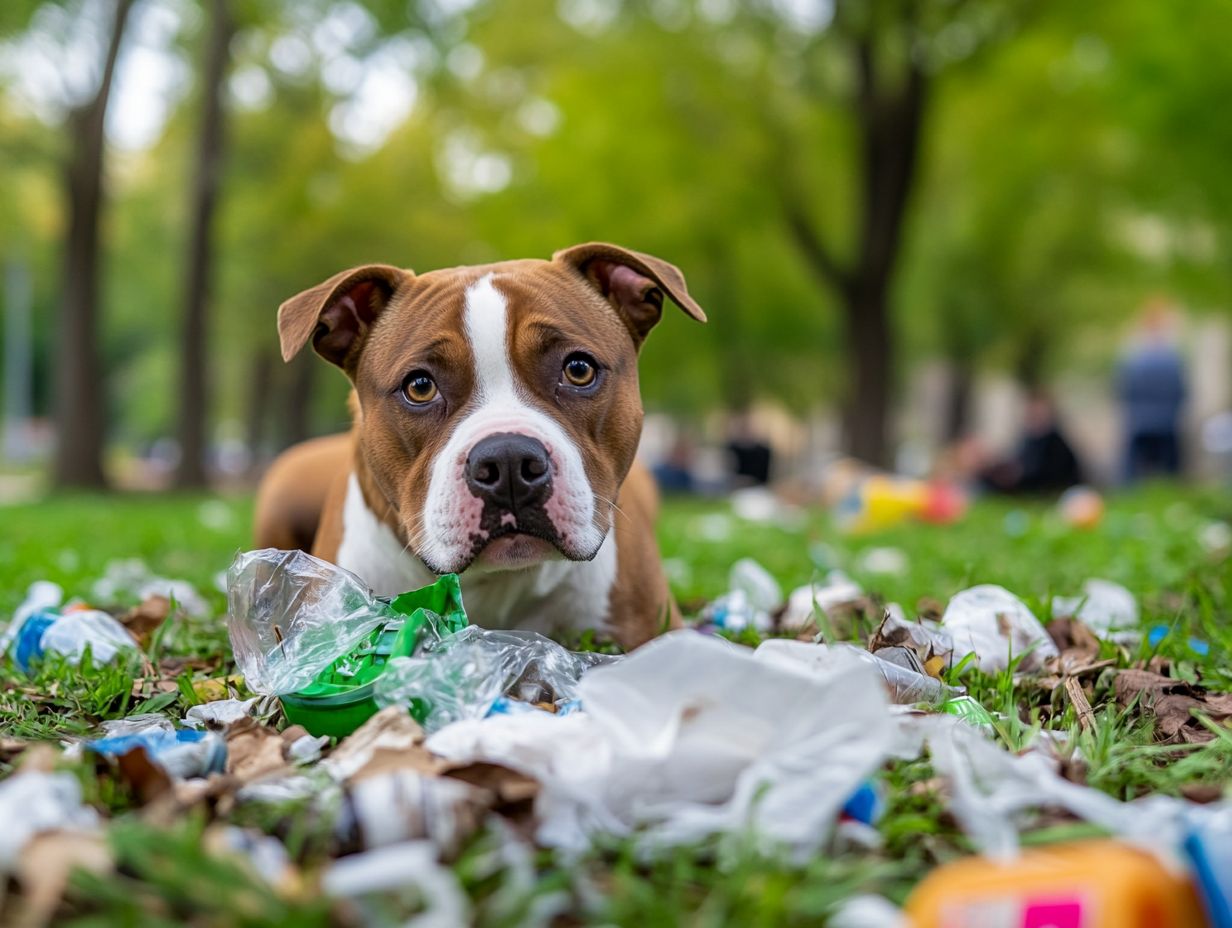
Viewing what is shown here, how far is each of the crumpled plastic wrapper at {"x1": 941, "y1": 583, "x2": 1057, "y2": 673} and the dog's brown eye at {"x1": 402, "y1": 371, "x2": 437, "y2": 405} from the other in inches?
58.2

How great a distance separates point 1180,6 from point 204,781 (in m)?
14.4

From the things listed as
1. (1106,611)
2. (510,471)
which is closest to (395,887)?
(510,471)

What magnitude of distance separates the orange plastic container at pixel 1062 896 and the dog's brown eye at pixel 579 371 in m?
1.75

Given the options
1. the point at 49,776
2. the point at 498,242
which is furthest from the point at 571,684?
the point at 498,242

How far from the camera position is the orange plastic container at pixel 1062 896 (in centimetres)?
138

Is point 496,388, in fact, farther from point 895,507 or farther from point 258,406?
point 258,406

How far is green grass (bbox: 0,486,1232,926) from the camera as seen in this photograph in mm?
1459

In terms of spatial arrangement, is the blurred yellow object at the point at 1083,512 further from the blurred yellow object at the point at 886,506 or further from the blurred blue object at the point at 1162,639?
the blurred blue object at the point at 1162,639

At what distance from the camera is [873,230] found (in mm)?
15617

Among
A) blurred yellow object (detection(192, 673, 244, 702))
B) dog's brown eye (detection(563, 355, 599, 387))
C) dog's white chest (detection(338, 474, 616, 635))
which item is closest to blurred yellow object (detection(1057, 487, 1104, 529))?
dog's white chest (detection(338, 474, 616, 635))

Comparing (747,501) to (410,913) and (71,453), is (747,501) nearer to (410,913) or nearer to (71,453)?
(71,453)

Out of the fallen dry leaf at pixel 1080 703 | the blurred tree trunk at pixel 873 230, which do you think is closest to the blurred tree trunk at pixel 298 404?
the blurred tree trunk at pixel 873 230

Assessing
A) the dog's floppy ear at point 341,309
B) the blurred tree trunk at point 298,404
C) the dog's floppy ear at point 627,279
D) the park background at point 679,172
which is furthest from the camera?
the blurred tree trunk at point 298,404

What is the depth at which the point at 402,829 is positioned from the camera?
64.9 inches
